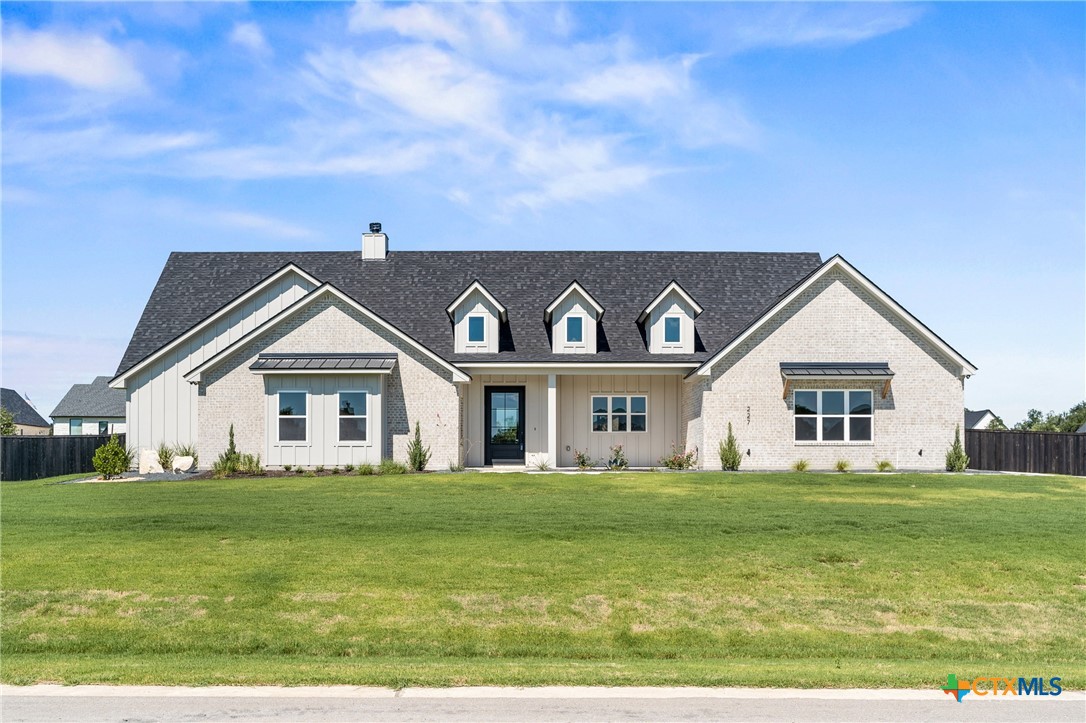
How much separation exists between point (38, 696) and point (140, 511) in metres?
10.3

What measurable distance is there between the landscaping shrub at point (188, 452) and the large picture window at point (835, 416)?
60.2 feet

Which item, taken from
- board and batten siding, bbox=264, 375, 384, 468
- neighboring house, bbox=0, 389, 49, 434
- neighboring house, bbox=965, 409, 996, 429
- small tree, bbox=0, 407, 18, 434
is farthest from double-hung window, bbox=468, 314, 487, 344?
neighboring house, bbox=0, 389, 49, 434

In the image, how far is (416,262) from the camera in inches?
1353

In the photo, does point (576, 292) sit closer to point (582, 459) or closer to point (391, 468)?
point (582, 459)

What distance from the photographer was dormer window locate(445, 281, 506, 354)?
29.8 meters

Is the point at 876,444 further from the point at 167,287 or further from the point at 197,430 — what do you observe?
the point at 167,287

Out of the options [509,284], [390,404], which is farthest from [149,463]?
[509,284]

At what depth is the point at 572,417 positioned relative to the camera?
30500 millimetres

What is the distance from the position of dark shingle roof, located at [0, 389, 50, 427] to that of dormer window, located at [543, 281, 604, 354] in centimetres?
6674

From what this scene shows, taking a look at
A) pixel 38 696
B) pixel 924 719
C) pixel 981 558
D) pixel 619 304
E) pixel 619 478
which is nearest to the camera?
pixel 924 719

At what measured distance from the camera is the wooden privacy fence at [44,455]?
97.5 ft

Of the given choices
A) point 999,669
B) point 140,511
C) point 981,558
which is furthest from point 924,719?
point 140,511

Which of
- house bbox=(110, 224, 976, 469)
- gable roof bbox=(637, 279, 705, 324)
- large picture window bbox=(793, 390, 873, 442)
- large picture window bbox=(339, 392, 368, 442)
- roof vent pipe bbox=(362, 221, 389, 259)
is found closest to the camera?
large picture window bbox=(339, 392, 368, 442)

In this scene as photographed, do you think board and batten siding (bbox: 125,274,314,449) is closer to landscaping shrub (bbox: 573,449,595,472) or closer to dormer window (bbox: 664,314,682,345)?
landscaping shrub (bbox: 573,449,595,472)
